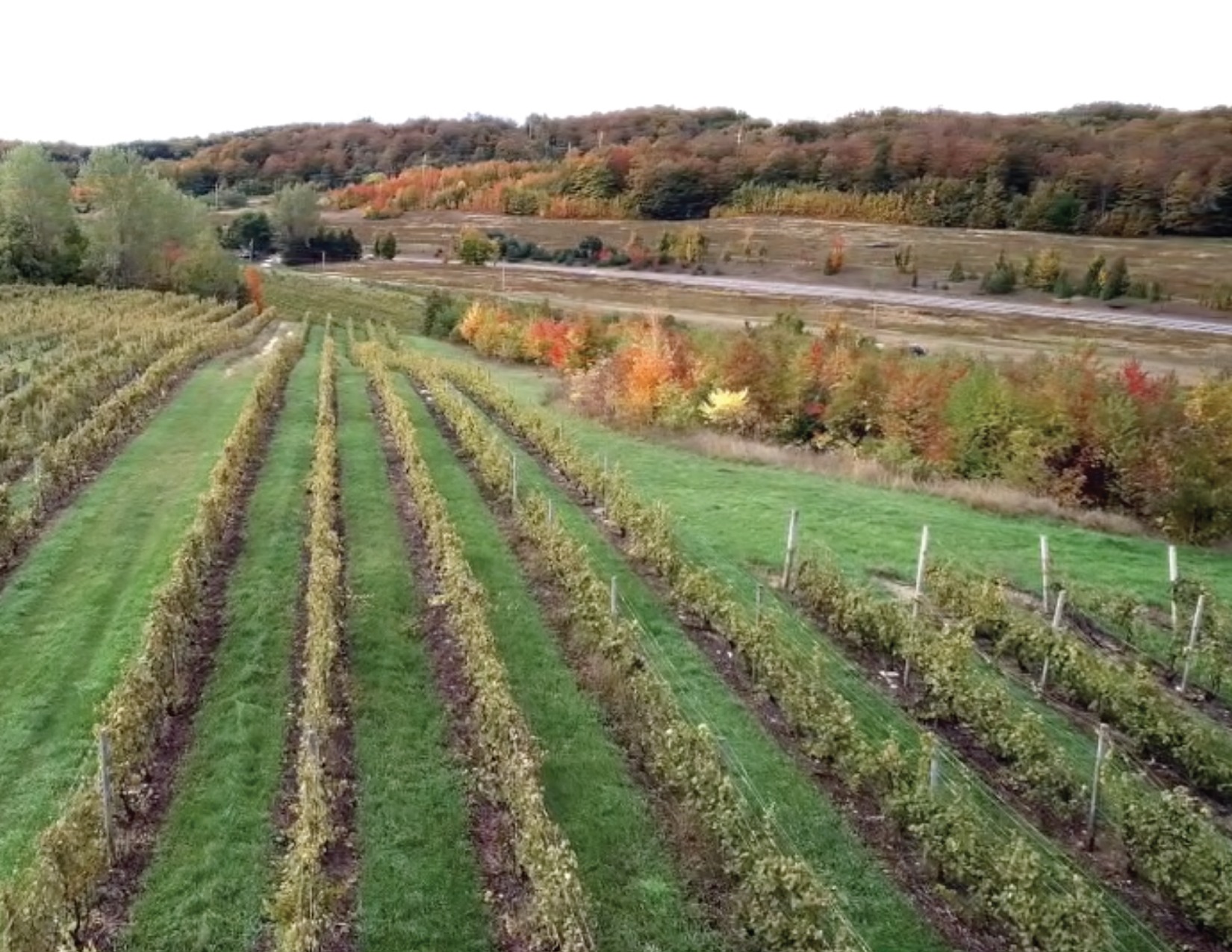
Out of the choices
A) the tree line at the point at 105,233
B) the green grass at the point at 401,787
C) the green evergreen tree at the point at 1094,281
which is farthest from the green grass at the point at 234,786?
the green evergreen tree at the point at 1094,281

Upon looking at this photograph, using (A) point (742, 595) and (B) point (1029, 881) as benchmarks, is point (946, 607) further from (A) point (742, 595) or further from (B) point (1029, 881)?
(B) point (1029, 881)

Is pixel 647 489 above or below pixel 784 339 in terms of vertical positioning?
below

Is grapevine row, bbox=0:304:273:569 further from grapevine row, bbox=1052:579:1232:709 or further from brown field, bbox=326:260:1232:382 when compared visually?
brown field, bbox=326:260:1232:382

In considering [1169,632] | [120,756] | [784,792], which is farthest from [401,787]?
[1169,632]

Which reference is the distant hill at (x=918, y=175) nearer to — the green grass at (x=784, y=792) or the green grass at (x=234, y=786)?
the green grass at (x=784, y=792)

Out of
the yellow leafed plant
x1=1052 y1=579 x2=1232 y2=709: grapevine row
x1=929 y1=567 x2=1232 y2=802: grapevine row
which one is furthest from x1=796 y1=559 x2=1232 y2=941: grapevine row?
the yellow leafed plant

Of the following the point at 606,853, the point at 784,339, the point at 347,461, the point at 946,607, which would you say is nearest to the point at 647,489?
the point at 347,461

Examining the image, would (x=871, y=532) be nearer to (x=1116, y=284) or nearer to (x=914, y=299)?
(x=914, y=299)
